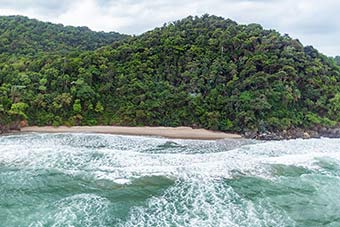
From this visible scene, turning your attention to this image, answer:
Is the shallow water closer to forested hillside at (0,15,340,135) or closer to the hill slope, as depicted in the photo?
forested hillside at (0,15,340,135)

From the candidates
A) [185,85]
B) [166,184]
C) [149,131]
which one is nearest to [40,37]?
[185,85]

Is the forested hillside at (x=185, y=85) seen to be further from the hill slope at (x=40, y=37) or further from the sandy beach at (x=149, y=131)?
the hill slope at (x=40, y=37)

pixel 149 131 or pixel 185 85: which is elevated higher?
pixel 185 85

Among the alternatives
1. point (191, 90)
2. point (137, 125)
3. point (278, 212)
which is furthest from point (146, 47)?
point (278, 212)

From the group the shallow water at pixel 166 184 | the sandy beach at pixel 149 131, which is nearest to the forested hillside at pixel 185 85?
the sandy beach at pixel 149 131

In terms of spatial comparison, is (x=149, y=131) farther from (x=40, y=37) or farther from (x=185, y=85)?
(x=40, y=37)

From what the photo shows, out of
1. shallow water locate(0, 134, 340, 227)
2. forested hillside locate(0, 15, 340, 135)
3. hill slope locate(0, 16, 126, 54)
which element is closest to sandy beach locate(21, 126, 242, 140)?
forested hillside locate(0, 15, 340, 135)
